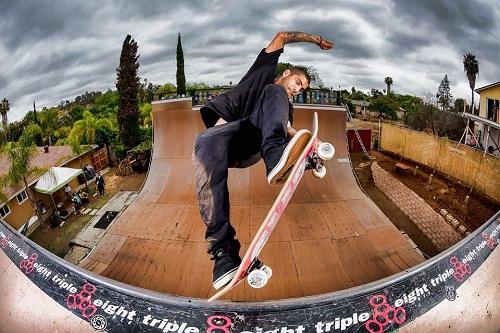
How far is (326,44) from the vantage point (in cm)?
238

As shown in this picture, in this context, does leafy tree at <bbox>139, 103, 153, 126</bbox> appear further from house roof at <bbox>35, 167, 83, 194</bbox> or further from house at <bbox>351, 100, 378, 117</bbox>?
house at <bbox>351, 100, 378, 117</bbox>

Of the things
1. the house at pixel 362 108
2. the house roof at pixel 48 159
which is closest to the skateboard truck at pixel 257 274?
the house at pixel 362 108

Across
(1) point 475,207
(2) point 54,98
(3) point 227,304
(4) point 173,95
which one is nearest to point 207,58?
(4) point 173,95

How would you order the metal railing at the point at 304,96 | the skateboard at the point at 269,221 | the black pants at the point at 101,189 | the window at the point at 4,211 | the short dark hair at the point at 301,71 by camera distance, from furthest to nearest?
the window at the point at 4,211
the black pants at the point at 101,189
the metal railing at the point at 304,96
the short dark hair at the point at 301,71
the skateboard at the point at 269,221

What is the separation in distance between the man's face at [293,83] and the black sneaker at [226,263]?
1.08 m

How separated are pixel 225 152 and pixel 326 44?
1175mm

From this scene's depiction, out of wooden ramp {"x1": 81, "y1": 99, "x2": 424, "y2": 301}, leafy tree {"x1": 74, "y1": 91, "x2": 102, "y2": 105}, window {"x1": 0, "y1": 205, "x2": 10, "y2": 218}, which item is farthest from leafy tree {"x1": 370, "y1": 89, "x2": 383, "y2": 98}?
window {"x1": 0, "y1": 205, "x2": 10, "y2": 218}

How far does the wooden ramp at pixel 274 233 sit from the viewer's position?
2.33m

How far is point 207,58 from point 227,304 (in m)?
1.92

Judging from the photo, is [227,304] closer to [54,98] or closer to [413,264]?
[413,264]

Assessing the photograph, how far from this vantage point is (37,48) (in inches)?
110

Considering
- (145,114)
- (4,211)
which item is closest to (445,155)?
(145,114)

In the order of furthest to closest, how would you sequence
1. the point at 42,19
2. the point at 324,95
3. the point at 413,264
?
the point at 42,19
the point at 413,264
the point at 324,95

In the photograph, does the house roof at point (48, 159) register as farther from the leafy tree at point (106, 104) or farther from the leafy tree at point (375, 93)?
the leafy tree at point (375, 93)
